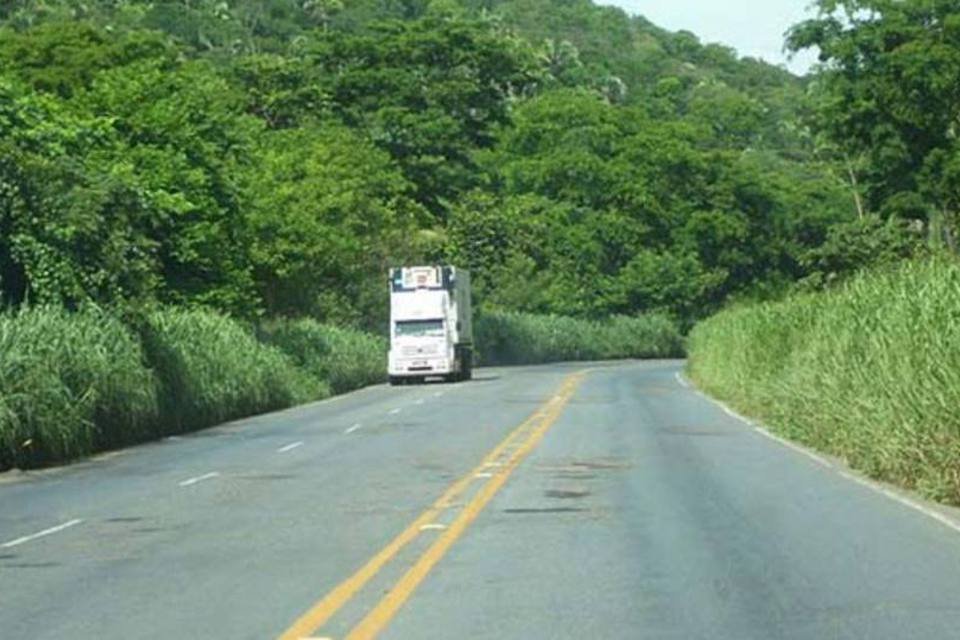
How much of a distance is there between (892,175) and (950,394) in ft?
140

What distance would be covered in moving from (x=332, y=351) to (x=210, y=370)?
18.1 m

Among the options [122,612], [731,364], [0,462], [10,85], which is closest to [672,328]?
[731,364]

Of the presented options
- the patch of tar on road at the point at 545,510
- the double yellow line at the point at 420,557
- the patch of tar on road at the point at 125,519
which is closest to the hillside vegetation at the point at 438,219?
the patch of tar on road at the point at 545,510

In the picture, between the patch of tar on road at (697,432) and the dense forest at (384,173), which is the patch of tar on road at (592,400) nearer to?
the dense forest at (384,173)

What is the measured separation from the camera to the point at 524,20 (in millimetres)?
191875

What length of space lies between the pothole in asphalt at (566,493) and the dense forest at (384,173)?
597 inches

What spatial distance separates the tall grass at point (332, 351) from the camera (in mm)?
52688

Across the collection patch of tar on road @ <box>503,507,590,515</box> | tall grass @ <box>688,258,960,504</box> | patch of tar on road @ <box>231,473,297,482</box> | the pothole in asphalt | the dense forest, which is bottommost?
the pothole in asphalt

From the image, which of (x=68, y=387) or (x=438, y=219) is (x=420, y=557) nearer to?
(x=68, y=387)

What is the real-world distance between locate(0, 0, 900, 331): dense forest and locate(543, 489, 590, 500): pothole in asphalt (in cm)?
1517

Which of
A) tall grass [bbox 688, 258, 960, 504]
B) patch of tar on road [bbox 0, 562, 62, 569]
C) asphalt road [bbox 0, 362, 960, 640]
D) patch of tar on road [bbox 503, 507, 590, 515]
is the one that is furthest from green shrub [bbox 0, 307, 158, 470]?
tall grass [bbox 688, 258, 960, 504]

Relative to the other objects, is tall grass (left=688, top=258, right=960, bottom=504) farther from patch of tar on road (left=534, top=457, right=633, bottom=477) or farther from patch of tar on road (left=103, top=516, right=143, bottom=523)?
patch of tar on road (left=103, top=516, right=143, bottom=523)

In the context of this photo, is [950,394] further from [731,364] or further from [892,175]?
[892,175]

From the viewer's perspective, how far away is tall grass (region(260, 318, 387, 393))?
52688 mm
